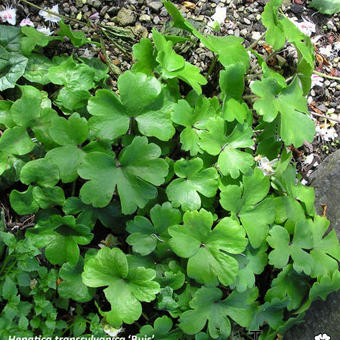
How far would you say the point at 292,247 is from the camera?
1866 millimetres

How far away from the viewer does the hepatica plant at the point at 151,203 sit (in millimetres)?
1686

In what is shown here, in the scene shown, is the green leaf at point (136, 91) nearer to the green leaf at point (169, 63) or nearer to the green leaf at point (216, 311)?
the green leaf at point (169, 63)

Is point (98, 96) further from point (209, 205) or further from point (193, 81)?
point (209, 205)

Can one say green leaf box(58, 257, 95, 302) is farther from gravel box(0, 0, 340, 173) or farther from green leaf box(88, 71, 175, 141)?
gravel box(0, 0, 340, 173)

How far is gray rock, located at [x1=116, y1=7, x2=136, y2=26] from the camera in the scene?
2264 millimetres

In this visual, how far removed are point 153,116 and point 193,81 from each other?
24 cm

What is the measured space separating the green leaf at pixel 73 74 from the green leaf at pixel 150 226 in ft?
1.99

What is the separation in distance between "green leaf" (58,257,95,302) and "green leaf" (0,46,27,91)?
0.79 m

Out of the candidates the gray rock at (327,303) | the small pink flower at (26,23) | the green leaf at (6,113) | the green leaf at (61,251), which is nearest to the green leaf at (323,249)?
the gray rock at (327,303)

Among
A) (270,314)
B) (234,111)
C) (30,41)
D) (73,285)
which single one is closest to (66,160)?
(73,285)

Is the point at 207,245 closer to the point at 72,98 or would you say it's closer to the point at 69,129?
the point at 69,129

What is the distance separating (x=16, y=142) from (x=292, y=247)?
1.19 meters
